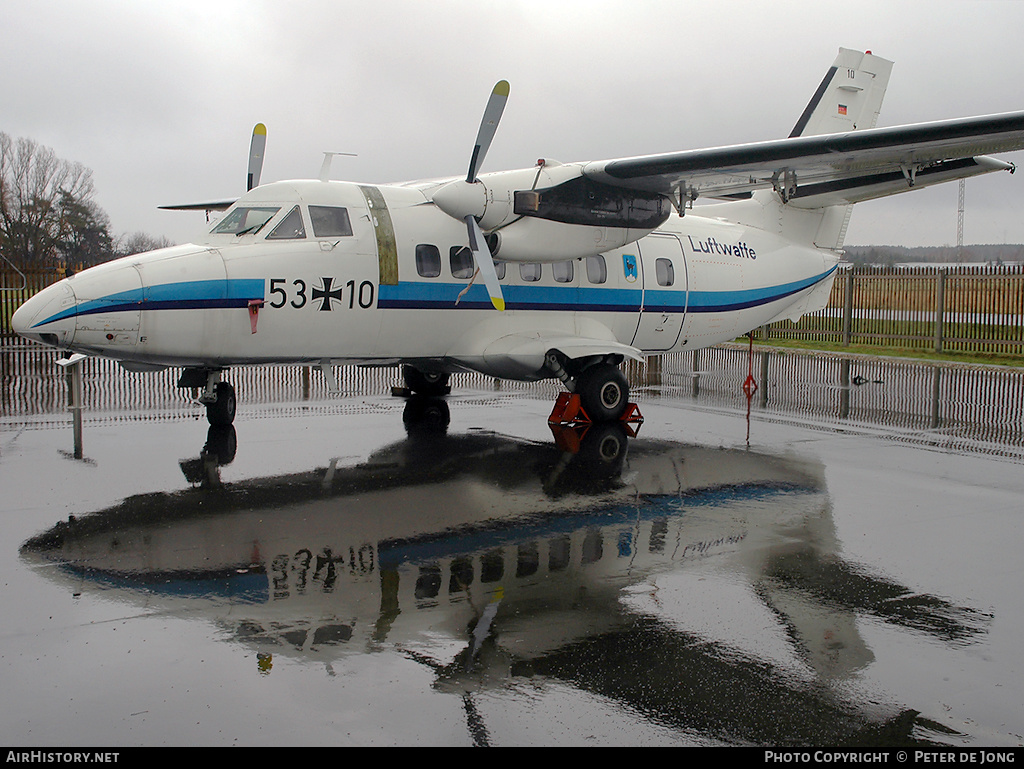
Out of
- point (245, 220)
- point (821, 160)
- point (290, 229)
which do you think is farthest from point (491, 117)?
point (821, 160)

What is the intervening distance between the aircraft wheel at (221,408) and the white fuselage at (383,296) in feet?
5.05

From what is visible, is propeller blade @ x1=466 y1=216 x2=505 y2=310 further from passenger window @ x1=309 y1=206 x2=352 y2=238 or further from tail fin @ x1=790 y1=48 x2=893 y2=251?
tail fin @ x1=790 y1=48 x2=893 y2=251

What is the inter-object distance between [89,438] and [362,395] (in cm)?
580

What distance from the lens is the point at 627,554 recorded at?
7094 millimetres

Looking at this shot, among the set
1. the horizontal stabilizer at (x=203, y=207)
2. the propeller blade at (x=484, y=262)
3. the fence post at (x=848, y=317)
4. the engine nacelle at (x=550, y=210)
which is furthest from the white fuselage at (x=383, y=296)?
the fence post at (x=848, y=317)

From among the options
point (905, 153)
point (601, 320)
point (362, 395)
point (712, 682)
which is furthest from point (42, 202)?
point (712, 682)

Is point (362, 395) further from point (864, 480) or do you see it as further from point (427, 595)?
point (427, 595)

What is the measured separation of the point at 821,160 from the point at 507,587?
7692mm

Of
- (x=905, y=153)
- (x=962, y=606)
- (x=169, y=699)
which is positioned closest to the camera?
(x=169, y=699)

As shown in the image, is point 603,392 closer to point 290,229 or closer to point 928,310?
point 290,229

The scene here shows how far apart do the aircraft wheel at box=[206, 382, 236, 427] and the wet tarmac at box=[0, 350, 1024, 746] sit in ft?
1.11

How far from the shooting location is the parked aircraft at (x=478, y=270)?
1019 centimetres

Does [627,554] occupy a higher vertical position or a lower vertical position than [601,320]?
lower

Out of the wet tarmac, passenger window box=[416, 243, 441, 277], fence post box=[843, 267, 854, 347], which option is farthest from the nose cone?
fence post box=[843, 267, 854, 347]
